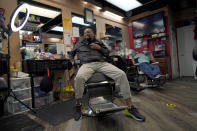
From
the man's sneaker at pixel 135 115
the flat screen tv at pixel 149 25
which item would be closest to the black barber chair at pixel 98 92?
the man's sneaker at pixel 135 115

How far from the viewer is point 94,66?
1.68m

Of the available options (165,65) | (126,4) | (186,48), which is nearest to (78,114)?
(165,65)

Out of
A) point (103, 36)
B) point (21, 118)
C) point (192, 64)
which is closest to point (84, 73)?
point (21, 118)

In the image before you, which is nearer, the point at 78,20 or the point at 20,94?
the point at 20,94

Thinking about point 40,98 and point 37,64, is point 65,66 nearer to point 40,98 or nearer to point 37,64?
point 37,64

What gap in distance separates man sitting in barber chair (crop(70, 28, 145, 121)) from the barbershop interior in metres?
0.01

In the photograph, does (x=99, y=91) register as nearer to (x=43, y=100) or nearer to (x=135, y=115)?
(x=135, y=115)

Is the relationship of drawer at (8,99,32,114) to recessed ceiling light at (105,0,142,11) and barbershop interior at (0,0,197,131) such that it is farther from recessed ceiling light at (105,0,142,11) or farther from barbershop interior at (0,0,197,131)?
recessed ceiling light at (105,0,142,11)

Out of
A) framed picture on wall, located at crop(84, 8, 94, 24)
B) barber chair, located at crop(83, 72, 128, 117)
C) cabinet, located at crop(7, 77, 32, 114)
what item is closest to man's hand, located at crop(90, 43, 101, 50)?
barber chair, located at crop(83, 72, 128, 117)

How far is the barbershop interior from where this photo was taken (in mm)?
1469

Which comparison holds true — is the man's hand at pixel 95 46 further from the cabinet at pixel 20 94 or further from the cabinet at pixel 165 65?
the cabinet at pixel 165 65

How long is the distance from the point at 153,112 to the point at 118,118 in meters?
0.56

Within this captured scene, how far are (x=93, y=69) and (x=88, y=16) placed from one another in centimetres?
280

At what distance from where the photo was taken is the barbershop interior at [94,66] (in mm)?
1469
